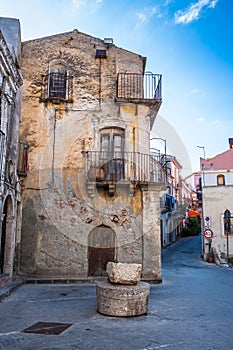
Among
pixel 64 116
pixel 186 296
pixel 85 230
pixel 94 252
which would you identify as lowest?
pixel 186 296

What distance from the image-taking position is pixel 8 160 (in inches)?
450

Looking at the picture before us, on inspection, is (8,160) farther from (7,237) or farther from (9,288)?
(9,288)

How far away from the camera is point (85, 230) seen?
533 inches

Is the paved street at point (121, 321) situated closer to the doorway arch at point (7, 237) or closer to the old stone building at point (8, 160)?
the doorway arch at point (7, 237)

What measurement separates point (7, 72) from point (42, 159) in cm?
439

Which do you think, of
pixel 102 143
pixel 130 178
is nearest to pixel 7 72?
pixel 102 143

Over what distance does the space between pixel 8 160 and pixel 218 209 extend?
16491mm

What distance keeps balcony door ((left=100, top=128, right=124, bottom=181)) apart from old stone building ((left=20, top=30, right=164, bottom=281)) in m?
0.04

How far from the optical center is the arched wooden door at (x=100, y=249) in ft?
44.0

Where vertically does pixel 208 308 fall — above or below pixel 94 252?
below

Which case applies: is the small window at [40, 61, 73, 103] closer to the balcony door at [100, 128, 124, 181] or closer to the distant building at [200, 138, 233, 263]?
the balcony door at [100, 128, 124, 181]

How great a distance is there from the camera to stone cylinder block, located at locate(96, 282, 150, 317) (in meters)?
7.07

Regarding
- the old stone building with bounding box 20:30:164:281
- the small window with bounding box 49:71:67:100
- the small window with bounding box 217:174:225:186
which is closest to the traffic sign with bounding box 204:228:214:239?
the small window with bounding box 217:174:225:186

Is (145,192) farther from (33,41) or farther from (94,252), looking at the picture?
(33,41)
